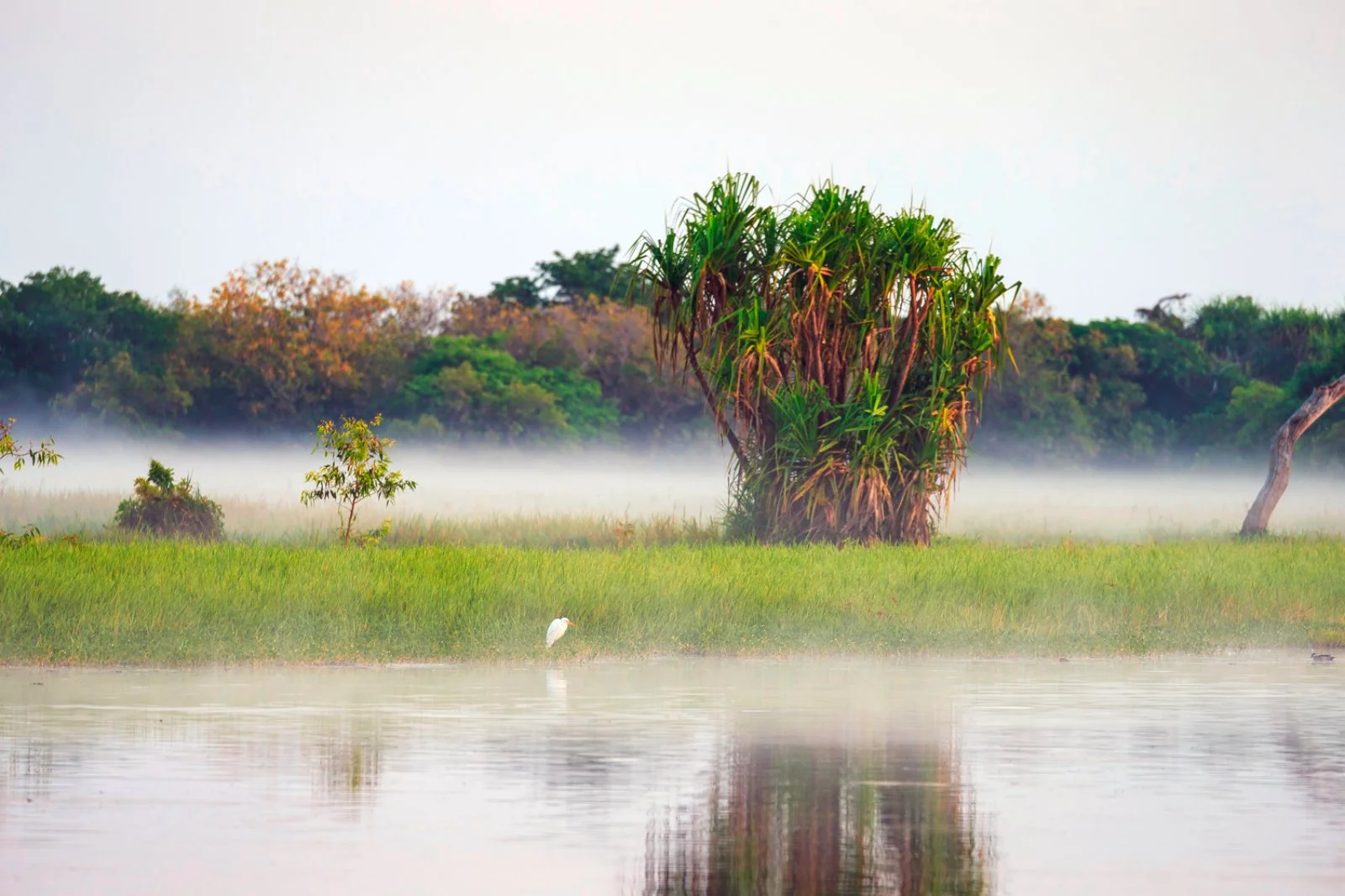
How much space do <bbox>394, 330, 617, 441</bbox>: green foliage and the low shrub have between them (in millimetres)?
29192

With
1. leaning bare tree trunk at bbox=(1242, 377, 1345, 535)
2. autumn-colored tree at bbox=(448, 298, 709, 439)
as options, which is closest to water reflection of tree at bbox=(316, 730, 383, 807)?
leaning bare tree trunk at bbox=(1242, 377, 1345, 535)

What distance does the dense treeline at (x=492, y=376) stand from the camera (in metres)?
58.7

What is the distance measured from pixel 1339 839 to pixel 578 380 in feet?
173

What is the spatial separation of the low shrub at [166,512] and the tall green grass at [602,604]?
229 inches

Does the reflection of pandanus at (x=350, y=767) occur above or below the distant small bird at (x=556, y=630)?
below

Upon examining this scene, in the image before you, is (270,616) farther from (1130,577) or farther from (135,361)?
(135,361)

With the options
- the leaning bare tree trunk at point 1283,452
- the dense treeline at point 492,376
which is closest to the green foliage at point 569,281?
the dense treeline at point 492,376

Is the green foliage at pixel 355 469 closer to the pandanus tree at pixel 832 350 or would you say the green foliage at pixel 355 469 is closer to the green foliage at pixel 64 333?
the pandanus tree at pixel 832 350

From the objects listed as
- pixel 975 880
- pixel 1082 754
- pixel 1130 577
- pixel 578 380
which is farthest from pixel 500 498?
pixel 975 880

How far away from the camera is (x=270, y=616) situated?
679 inches

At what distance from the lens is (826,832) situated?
8.61m

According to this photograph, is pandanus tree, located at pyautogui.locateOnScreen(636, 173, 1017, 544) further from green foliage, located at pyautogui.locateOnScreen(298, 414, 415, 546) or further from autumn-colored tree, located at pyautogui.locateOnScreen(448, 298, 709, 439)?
autumn-colored tree, located at pyautogui.locateOnScreen(448, 298, 709, 439)

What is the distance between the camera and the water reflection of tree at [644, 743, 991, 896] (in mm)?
7598

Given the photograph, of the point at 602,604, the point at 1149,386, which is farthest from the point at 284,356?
the point at 602,604
